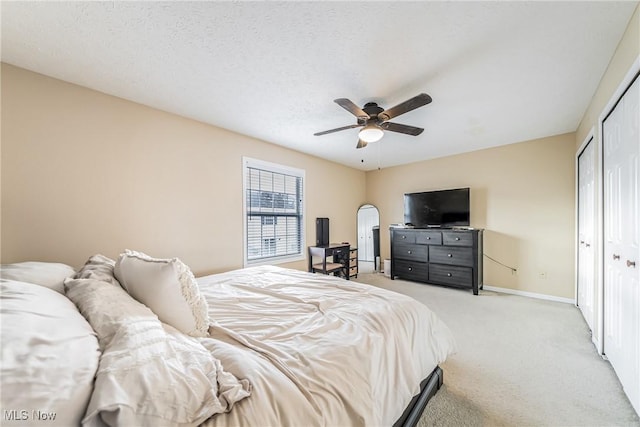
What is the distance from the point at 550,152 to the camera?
375 cm

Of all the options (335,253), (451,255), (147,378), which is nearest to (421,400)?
(147,378)

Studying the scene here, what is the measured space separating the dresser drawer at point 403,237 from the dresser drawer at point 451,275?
58 cm

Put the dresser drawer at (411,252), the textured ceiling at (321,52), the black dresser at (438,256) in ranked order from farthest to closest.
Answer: the dresser drawer at (411,252), the black dresser at (438,256), the textured ceiling at (321,52)

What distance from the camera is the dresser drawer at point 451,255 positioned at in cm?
404

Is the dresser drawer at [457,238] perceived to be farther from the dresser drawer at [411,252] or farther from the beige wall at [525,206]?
the beige wall at [525,206]

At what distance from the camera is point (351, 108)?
2.23 m

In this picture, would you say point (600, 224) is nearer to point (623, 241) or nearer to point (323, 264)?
point (623, 241)

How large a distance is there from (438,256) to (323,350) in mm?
3877

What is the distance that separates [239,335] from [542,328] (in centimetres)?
335

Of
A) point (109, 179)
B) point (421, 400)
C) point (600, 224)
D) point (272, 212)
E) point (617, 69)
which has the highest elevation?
point (617, 69)

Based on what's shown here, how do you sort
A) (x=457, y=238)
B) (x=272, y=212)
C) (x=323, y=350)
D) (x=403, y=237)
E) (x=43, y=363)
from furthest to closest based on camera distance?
(x=403, y=237) → (x=457, y=238) → (x=272, y=212) → (x=323, y=350) → (x=43, y=363)

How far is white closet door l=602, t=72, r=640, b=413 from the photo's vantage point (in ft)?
5.14

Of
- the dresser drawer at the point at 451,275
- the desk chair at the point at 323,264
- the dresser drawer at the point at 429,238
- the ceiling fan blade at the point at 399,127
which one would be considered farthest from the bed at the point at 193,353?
the dresser drawer at the point at 429,238

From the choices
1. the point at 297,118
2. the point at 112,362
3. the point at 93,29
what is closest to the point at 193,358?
the point at 112,362
